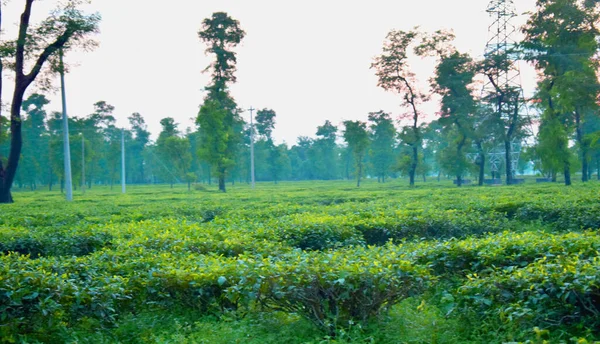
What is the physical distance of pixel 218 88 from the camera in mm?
42781

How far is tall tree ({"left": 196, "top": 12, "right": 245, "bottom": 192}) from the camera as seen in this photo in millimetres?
42125

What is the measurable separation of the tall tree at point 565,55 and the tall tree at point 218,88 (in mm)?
23180

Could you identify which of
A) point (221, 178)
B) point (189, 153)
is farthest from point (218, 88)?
point (189, 153)

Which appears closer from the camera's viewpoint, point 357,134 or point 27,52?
point 27,52

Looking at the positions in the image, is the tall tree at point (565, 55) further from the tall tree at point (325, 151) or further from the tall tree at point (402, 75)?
the tall tree at point (325, 151)

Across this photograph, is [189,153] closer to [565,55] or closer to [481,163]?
[481,163]

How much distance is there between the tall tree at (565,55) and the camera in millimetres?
25766

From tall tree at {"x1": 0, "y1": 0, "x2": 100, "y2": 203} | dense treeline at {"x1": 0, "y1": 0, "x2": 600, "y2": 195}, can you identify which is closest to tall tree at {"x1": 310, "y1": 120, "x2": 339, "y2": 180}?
dense treeline at {"x1": 0, "y1": 0, "x2": 600, "y2": 195}

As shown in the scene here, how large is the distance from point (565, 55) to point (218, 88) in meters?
26.5

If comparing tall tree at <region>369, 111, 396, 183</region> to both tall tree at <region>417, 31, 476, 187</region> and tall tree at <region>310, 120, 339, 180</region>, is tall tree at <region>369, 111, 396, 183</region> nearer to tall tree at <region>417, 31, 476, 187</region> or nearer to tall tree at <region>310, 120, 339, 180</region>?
tall tree at <region>310, 120, 339, 180</region>

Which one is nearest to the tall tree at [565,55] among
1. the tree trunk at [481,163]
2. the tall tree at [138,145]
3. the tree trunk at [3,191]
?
the tree trunk at [481,163]

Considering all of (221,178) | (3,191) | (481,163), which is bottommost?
(3,191)

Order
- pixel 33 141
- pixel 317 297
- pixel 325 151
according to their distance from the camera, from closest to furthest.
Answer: pixel 317 297, pixel 33 141, pixel 325 151

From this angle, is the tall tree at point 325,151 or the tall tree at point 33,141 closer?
the tall tree at point 33,141
